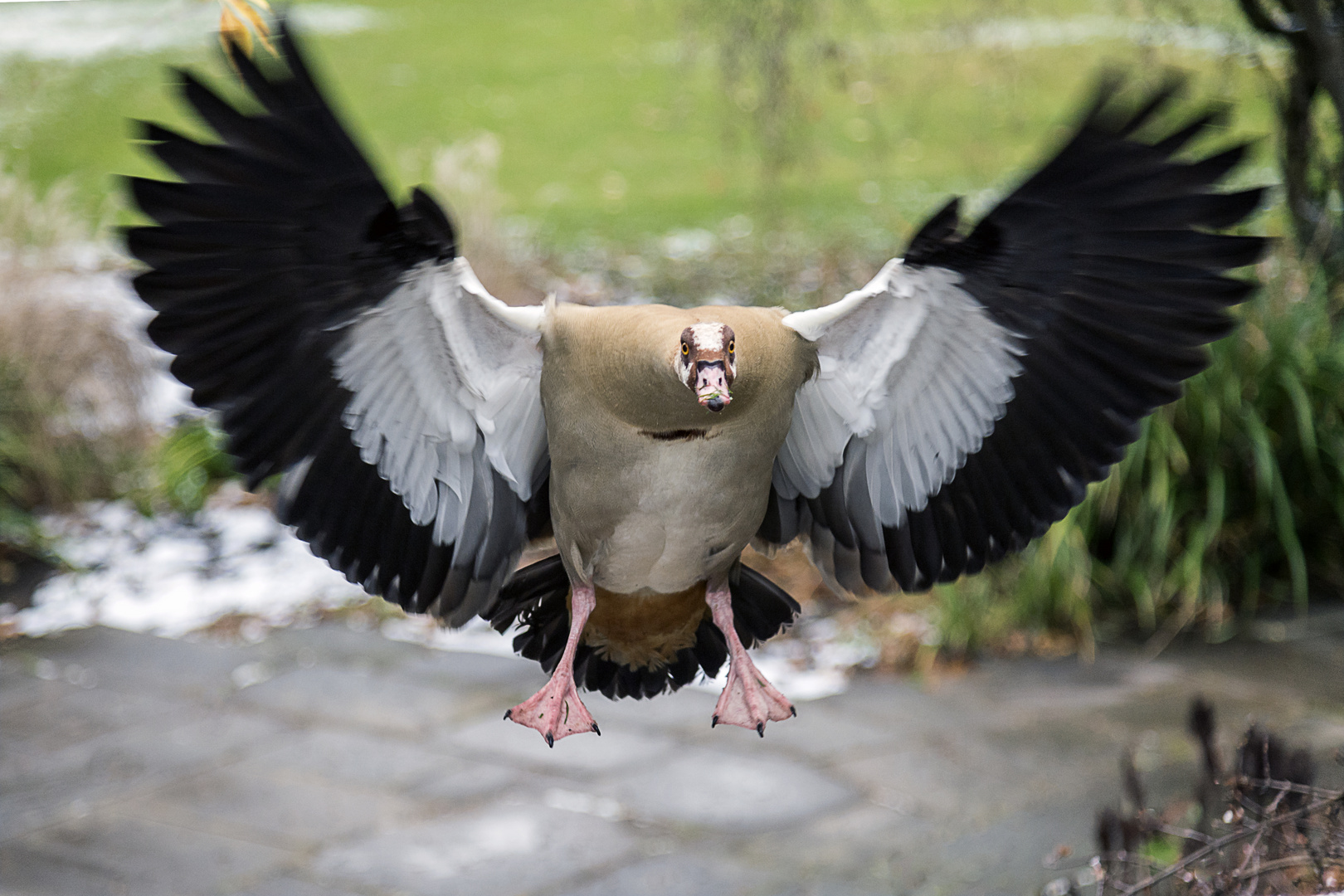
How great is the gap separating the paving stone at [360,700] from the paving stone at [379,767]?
13 cm

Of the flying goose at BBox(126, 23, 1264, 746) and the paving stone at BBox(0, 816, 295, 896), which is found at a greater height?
the flying goose at BBox(126, 23, 1264, 746)

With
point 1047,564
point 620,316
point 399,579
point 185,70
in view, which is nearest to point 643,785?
point 1047,564

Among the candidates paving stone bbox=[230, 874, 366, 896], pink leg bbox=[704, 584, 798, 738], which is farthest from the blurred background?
pink leg bbox=[704, 584, 798, 738]

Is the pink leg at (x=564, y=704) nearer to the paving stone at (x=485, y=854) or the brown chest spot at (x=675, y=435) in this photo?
the brown chest spot at (x=675, y=435)

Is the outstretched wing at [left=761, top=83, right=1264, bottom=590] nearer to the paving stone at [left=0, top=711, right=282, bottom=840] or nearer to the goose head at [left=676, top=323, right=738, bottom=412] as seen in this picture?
the goose head at [left=676, top=323, right=738, bottom=412]

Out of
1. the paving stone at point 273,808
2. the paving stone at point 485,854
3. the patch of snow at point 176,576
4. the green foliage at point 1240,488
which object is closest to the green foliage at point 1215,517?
the green foliage at point 1240,488

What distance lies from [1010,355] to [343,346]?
122 centimetres

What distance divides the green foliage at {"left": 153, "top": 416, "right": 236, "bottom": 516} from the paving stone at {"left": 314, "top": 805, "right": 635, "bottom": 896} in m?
3.42

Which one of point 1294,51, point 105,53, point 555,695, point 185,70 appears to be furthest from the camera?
point 105,53

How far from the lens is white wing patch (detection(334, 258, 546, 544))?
2.22m

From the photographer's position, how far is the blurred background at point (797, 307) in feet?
16.1

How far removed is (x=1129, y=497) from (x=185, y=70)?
455cm

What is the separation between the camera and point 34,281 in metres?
6.91

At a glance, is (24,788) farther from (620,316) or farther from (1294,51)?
(1294,51)
